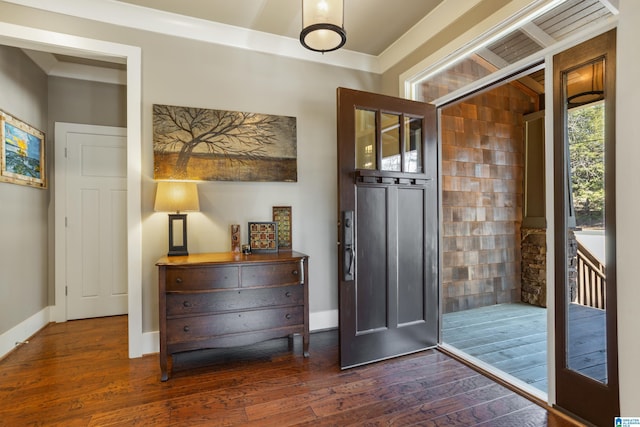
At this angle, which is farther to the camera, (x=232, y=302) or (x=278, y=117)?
(x=278, y=117)

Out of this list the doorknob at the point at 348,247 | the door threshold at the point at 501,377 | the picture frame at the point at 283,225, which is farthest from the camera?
the picture frame at the point at 283,225

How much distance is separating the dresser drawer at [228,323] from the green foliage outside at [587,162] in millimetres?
2027

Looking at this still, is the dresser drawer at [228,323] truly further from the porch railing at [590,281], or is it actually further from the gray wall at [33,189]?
the porch railing at [590,281]

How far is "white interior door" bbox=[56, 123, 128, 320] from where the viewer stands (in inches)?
141

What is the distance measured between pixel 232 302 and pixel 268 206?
3.27ft

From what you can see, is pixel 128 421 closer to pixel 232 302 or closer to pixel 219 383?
pixel 219 383

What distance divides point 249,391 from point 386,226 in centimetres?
156

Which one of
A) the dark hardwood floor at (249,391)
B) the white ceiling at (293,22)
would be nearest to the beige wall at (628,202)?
the dark hardwood floor at (249,391)

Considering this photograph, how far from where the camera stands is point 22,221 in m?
2.95

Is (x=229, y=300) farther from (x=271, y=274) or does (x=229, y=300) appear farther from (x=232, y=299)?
→ (x=271, y=274)

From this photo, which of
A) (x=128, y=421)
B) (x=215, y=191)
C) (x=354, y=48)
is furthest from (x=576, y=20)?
(x=128, y=421)

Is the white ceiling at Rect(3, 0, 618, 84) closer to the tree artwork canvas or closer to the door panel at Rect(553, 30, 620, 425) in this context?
the door panel at Rect(553, 30, 620, 425)

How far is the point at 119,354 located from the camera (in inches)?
109

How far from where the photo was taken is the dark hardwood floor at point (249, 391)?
189 cm
